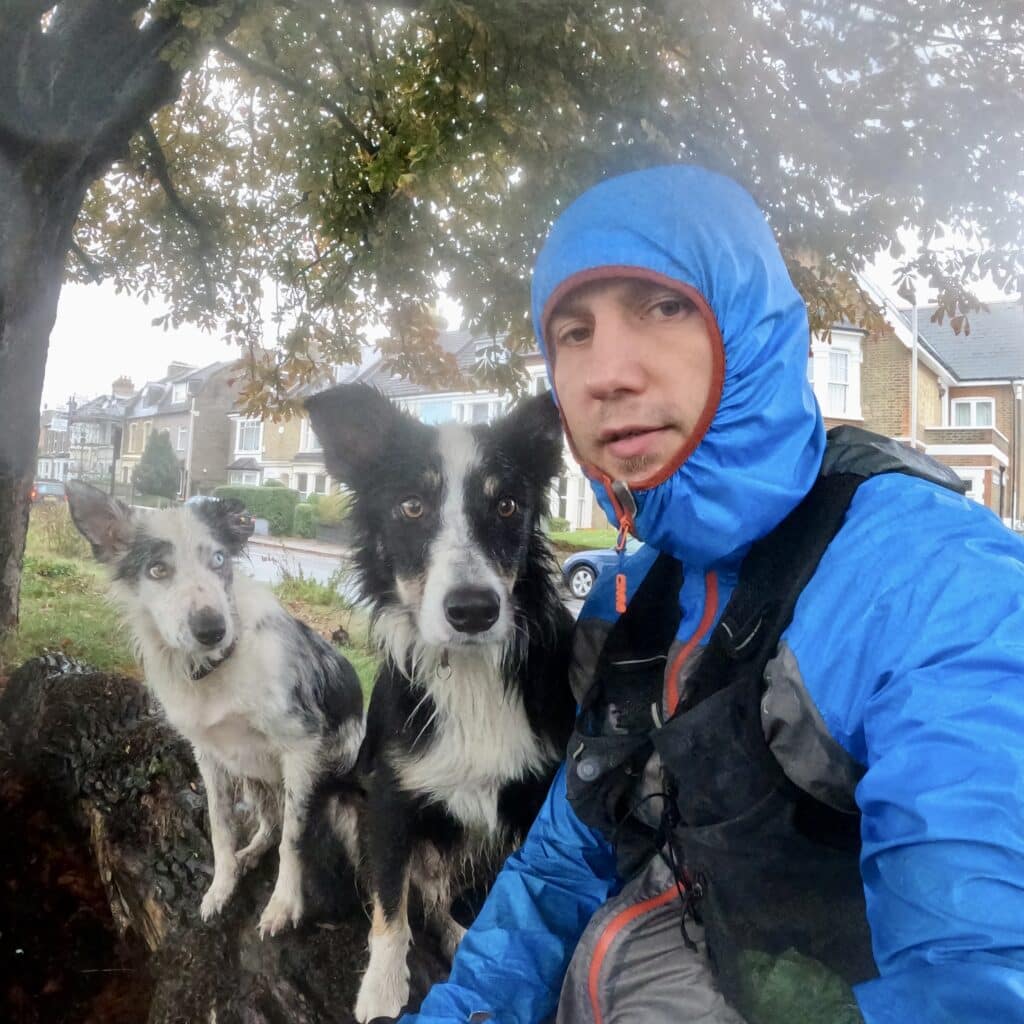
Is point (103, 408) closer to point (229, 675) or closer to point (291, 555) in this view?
point (291, 555)

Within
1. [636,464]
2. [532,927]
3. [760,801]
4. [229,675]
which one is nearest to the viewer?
[760,801]

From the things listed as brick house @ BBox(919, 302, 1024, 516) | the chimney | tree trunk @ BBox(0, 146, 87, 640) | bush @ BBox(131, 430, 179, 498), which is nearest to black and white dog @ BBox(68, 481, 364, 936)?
bush @ BBox(131, 430, 179, 498)

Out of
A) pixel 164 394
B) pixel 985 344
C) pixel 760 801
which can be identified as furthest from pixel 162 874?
pixel 985 344

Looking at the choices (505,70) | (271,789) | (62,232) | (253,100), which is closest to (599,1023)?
(271,789)

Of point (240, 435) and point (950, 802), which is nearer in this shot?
point (950, 802)

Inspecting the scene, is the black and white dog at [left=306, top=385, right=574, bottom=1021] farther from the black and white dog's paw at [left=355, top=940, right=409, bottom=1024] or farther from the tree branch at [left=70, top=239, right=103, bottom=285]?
the tree branch at [left=70, top=239, right=103, bottom=285]

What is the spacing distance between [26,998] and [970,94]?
3.61 m

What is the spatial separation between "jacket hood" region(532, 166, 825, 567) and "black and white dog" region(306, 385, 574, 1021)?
71 centimetres

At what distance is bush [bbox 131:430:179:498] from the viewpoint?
215 centimetres

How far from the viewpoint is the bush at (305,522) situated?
2.16 m

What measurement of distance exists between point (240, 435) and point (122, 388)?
0.46 meters

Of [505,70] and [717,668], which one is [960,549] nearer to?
[717,668]

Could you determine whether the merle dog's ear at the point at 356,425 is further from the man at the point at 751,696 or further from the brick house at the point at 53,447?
the brick house at the point at 53,447

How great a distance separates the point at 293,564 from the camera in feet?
7.12
